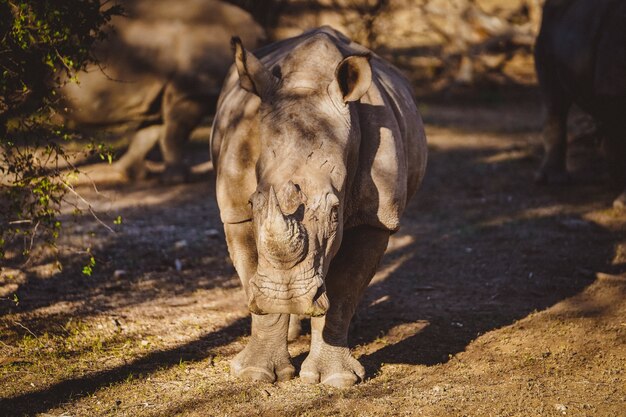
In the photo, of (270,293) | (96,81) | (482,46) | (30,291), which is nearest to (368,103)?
(270,293)

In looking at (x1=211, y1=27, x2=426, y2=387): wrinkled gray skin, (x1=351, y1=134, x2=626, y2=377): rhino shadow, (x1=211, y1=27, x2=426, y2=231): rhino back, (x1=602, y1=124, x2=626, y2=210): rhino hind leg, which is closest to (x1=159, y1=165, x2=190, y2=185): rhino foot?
(x1=351, y1=134, x2=626, y2=377): rhino shadow

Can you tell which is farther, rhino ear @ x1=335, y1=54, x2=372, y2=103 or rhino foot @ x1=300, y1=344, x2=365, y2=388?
rhino foot @ x1=300, y1=344, x2=365, y2=388

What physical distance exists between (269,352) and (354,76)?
168 cm

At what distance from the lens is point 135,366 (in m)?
5.72

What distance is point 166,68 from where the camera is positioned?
10.8 metres

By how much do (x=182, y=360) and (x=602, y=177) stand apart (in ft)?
23.5

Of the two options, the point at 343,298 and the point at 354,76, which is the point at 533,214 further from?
the point at 354,76

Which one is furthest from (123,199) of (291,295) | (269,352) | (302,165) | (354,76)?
(291,295)

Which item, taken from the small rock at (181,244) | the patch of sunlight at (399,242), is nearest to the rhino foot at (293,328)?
the small rock at (181,244)

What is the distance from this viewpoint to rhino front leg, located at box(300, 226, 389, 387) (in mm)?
5465

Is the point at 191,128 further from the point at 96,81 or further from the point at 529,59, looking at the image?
the point at 529,59

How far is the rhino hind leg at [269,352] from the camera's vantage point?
17.9ft

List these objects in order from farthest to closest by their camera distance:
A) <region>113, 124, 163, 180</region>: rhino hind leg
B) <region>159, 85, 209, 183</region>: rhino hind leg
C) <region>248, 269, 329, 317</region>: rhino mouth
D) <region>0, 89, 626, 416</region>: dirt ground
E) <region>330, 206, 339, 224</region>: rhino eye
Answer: <region>113, 124, 163, 180</region>: rhino hind leg
<region>159, 85, 209, 183</region>: rhino hind leg
<region>0, 89, 626, 416</region>: dirt ground
<region>330, 206, 339, 224</region>: rhino eye
<region>248, 269, 329, 317</region>: rhino mouth

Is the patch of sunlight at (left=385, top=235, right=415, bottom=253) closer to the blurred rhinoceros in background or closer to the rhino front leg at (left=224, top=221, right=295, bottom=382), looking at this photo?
the blurred rhinoceros in background
